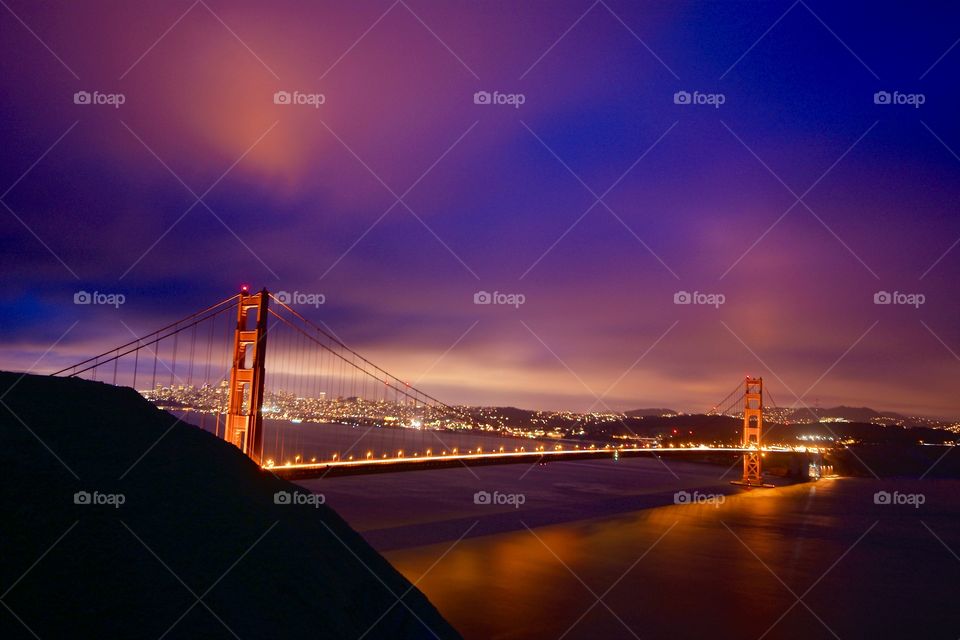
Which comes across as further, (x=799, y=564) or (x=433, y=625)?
(x=799, y=564)

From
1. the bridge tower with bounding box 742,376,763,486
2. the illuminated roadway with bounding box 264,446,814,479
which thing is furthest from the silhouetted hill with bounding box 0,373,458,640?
the bridge tower with bounding box 742,376,763,486

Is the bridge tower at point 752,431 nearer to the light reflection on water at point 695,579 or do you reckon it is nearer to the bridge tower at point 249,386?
the light reflection on water at point 695,579

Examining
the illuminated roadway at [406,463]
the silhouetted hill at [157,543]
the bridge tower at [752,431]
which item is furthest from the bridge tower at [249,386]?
the bridge tower at [752,431]

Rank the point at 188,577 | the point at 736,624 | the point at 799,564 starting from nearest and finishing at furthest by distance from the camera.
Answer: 1. the point at 188,577
2. the point at 736,624
3. the point at 799,564

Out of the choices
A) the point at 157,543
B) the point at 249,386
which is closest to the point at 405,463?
the point at 249,386

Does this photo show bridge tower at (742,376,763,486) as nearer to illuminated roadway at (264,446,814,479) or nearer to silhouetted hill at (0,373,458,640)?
illuminated roadway at (264,446,814,479)

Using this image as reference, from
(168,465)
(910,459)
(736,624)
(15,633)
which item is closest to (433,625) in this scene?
(168,465)

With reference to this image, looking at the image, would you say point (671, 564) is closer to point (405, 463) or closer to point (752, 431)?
point (405, 463)

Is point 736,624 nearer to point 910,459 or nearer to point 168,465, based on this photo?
point 168,465
